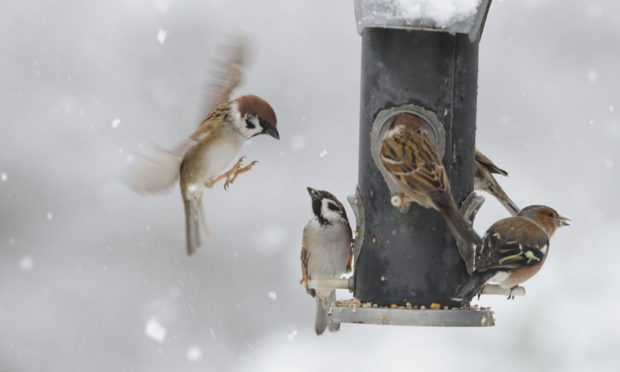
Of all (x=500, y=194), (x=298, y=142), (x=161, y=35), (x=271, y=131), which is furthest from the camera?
(x=161, y=35)

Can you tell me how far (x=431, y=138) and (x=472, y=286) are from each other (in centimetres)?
71

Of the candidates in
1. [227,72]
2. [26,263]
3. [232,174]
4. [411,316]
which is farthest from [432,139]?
[26,263]

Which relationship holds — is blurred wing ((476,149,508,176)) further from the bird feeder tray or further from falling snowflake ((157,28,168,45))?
falling snowflake ((157,28,168,45))

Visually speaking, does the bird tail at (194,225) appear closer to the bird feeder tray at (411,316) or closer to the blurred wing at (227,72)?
the blurred wing at (227,72)

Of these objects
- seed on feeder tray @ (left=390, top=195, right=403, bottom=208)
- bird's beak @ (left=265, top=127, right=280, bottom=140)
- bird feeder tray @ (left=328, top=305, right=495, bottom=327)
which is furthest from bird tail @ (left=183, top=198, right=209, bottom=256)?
seed on feeder tray @ (left=390, top=195, right=403, bottom=208)

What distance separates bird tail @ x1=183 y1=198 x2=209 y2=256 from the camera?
7.73 metres

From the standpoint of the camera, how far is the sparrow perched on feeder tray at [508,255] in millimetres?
6859

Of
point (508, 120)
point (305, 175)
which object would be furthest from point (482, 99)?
point (305, 175)

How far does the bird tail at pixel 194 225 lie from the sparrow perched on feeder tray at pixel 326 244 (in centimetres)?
55

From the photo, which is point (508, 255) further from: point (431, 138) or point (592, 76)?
point (592, 76)

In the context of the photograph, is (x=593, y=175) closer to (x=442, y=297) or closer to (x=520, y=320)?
(x=520, y=320)

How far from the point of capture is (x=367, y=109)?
709cm

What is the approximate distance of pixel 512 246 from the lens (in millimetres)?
6945

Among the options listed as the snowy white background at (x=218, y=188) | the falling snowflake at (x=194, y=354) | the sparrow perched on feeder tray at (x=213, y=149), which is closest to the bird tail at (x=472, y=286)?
the sparrow perched on feeder tray at (x=213, y=149)
